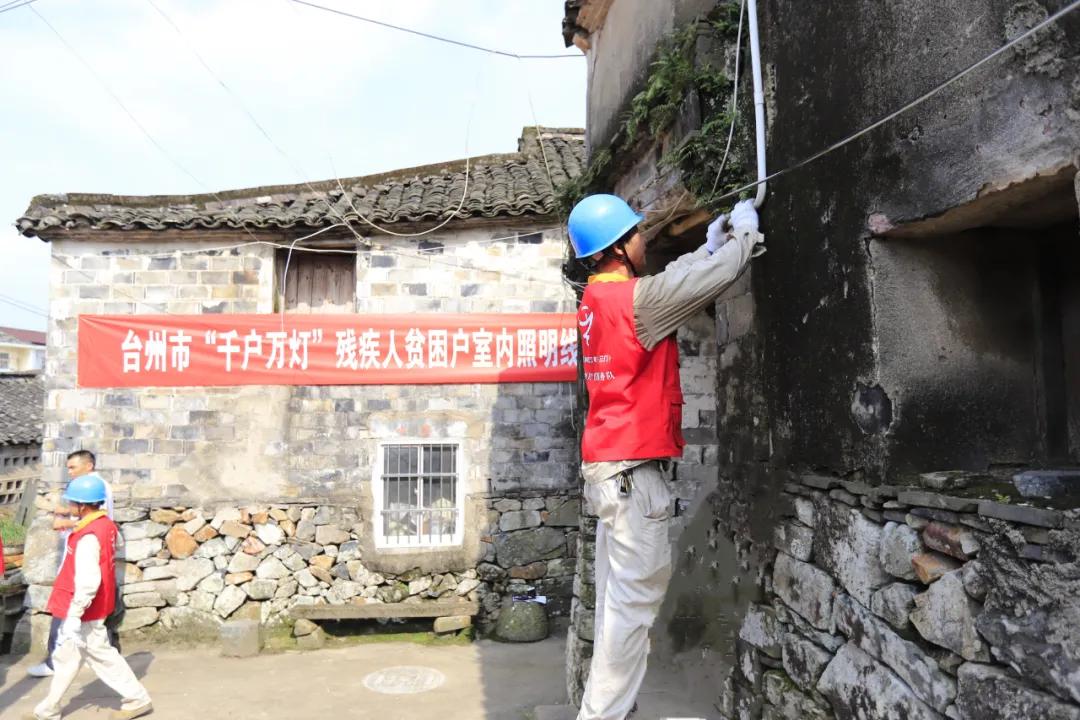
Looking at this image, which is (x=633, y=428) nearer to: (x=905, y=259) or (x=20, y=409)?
(x=905, y=259)

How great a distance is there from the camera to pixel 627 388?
2.97 meters

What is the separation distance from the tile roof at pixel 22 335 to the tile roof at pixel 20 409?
17576 mm

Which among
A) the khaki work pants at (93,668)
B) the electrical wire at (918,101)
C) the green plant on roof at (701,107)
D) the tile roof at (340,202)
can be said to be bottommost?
the khaki work pants at (93,668)

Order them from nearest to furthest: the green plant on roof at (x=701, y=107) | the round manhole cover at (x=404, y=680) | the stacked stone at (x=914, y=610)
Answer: the stacked stone at (x=914, y=610)
the green plant on roof at (x=701, y=107)
the round manhole cover at (x=404, y=680)

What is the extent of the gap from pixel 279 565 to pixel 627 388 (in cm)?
650

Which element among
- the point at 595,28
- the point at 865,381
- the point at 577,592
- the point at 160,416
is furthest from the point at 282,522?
the point at 865,381

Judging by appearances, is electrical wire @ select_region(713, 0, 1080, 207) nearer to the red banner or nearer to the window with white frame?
the red banner

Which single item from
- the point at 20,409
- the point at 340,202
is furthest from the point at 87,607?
the point at 20,409

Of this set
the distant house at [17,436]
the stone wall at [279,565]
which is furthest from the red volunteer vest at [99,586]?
the distant house at [17,436]

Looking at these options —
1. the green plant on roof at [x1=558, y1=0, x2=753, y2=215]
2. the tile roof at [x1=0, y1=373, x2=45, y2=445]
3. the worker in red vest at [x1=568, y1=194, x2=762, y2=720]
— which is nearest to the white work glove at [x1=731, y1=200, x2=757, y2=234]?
the worker in red vest at [x1=568, y1=194, x2=762, y2=720]

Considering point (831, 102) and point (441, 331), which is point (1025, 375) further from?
point (441, 331)

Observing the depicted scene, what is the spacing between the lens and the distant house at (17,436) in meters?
16.5

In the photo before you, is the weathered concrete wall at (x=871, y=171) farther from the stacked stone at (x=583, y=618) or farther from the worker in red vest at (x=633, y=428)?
the stacked stone at (x=583, y=618)

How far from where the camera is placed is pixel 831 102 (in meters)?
2.58
